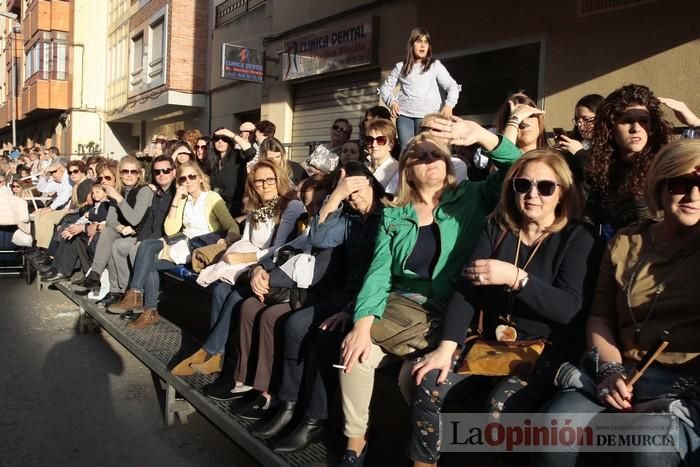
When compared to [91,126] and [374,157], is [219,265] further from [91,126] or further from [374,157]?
[91,126]

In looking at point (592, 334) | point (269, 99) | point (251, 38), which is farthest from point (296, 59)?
point (592, 334)

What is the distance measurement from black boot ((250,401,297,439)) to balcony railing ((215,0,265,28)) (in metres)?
13.2

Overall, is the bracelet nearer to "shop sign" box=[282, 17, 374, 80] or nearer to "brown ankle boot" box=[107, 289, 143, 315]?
"brown ankle boot" box=[107, 289, 143, 315]

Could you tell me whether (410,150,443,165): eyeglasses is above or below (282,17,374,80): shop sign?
below

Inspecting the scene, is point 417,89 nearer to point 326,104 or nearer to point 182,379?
point 182,379

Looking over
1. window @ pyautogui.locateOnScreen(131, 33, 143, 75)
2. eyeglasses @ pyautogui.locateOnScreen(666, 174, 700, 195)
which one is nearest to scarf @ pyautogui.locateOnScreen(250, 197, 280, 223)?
eyeglasses @ pyautogui.locateOnScreen(666, 174, 700, 195)

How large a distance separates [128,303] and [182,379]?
2093 mm

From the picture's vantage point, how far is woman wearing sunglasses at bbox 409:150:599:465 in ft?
8.05

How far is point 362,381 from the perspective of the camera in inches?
112

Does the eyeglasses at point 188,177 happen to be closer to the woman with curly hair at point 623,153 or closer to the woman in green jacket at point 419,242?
the woman in green jacket at point 419,242

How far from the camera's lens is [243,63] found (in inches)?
547

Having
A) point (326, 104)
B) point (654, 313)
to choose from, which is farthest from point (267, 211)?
point (326, 104)

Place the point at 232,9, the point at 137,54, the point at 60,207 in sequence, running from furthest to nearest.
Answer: the point at 137,54 → the point at 232,9 → the point at 60,207

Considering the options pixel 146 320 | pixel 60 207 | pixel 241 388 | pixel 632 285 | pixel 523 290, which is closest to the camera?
pixel 632 285
